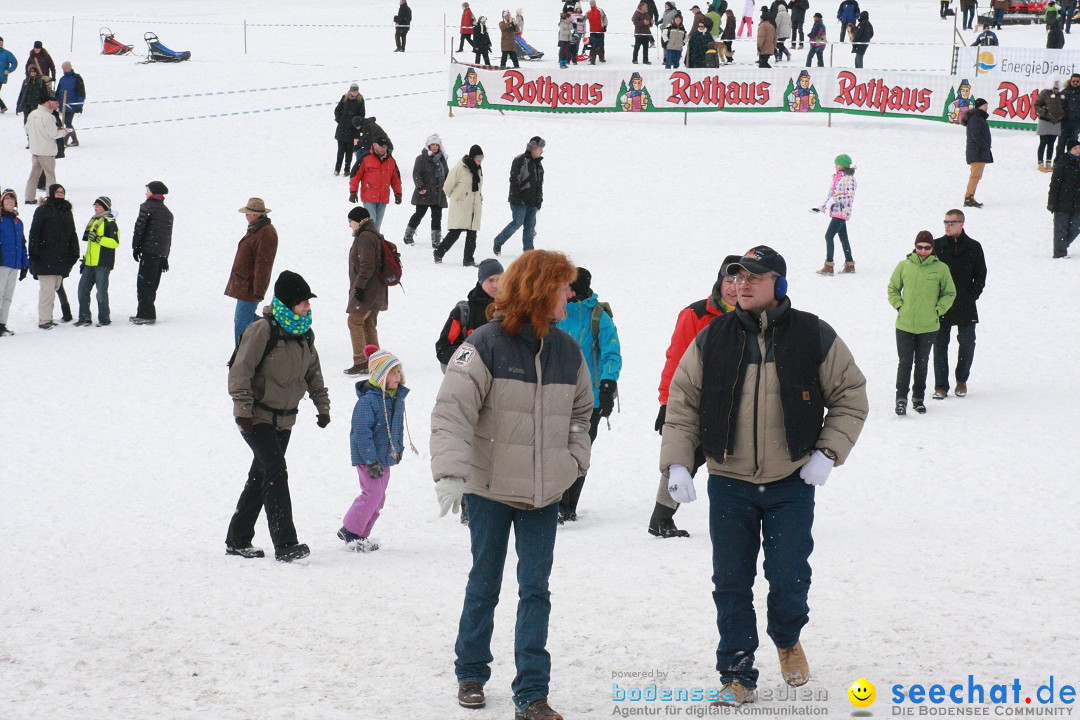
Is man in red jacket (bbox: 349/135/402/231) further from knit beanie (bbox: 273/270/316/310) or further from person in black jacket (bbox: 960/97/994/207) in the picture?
knit beanie (bbox: 273/270/316/310)

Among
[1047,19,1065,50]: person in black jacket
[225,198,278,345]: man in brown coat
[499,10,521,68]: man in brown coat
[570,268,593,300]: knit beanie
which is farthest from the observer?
[499,10,521,68]: man in brown coat

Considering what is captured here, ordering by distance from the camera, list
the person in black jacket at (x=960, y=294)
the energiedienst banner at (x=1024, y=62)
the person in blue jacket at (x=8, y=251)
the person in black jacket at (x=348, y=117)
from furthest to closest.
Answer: the energiedienst banner at (x=1024, y=62), the person in black jacket at (x=348, y=117), the person in blue jacket at (x=8, y=251), the person in black jacket at (x=960, y=294)

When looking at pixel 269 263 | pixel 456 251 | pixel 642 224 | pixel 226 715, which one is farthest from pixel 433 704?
pixel 642 224

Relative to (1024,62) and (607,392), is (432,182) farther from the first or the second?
(1024,62)

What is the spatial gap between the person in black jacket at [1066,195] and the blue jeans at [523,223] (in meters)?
6.60

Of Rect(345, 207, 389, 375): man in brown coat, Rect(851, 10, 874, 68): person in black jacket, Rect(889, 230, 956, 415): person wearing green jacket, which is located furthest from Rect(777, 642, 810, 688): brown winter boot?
Rect(851, 10, 874, 68): person in black jacket

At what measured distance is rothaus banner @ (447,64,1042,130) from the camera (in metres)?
24.7

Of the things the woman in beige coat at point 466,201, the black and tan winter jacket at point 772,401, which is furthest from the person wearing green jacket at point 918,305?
the woman in beige coat at point 466,201

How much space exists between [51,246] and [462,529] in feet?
24.5

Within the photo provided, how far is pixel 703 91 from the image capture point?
25.5 m

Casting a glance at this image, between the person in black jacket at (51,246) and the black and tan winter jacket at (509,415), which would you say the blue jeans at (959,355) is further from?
the person in black jacket at (51,246)

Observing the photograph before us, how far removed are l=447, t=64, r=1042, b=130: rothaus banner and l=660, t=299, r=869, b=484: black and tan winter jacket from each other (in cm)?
2159

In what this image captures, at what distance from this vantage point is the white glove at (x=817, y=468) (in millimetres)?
4453

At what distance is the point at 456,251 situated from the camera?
56.2 feet
